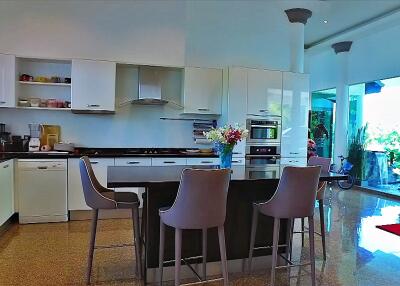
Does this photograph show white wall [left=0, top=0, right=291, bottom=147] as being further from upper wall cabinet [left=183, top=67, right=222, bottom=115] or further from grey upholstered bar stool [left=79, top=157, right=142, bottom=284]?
grey upholstered bar stool [left=79, top=157, right=142, bottom=284]

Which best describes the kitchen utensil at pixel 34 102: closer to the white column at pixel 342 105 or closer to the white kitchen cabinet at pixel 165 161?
the white kitchen cabinet at pixel 165 161

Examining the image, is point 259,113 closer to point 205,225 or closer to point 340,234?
point 340,234

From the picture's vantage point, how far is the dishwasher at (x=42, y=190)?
4.76m

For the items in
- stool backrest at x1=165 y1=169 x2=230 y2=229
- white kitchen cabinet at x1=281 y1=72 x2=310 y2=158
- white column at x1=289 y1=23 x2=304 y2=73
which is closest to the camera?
stool backrest at x1=165 y1=169 x2=230 y2=229

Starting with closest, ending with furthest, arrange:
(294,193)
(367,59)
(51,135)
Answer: (294,193) < (51,135) < (367,59)

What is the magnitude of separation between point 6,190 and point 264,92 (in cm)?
408

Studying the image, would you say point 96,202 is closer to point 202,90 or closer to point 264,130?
point 202,90

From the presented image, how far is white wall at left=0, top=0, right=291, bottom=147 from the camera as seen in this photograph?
5.34 meters

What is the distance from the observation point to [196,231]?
322 cm

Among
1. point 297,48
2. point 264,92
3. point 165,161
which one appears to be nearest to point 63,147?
point 165,161

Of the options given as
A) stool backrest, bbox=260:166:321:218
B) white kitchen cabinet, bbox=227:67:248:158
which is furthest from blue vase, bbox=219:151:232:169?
white kitchen cabinet, bbox=227:67:248:158

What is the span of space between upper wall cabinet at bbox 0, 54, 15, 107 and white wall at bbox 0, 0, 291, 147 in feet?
0.86

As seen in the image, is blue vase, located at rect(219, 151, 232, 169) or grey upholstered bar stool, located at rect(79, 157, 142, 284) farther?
blue vase, located at rect(219, 151, 232, 169)

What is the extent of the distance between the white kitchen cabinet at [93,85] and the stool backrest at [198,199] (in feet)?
10.5
